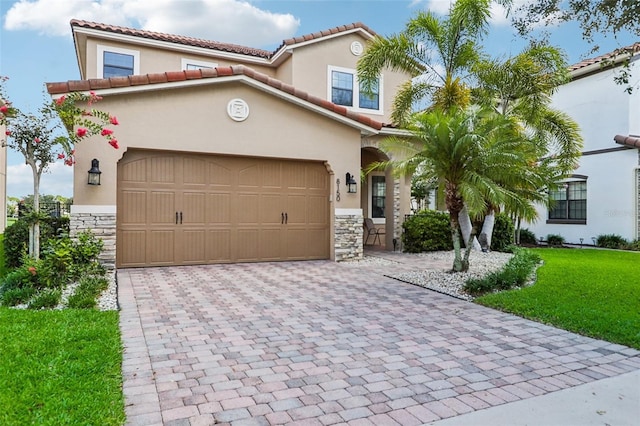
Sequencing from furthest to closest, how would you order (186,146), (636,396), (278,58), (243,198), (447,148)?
1. (278,58)
2. (243,198)
3. (186,146)
4. (447,148)
5. (636,396)

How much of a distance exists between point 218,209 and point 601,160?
15.2 metres

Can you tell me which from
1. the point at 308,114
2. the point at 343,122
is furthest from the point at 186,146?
the point at 343,122

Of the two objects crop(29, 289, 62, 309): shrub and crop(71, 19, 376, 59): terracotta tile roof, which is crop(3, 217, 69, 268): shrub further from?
crop(71, 19, 376, 59): terracotta tile roof

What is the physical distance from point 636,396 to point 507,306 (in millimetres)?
3092

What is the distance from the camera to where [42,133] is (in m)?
8.43

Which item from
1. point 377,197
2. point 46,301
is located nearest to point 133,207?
point 46,301

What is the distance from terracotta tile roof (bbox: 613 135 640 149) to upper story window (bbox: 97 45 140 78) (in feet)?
56.2

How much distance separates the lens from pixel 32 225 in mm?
8430

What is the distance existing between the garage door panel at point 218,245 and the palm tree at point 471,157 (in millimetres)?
4671

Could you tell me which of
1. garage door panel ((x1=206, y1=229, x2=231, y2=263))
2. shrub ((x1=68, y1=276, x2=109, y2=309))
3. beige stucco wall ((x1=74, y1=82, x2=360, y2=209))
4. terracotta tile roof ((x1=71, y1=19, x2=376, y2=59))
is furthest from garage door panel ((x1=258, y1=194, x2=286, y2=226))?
terracotta tile roof ((x1=71, y1=19, x2=376, y2=59))

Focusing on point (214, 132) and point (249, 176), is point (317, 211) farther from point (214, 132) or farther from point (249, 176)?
point (214, 132)

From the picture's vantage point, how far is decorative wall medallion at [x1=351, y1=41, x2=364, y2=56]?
15.9m

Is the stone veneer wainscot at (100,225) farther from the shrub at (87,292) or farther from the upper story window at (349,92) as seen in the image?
the upper story window at (349,92)

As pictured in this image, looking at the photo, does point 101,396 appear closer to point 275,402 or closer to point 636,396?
point 275,402
